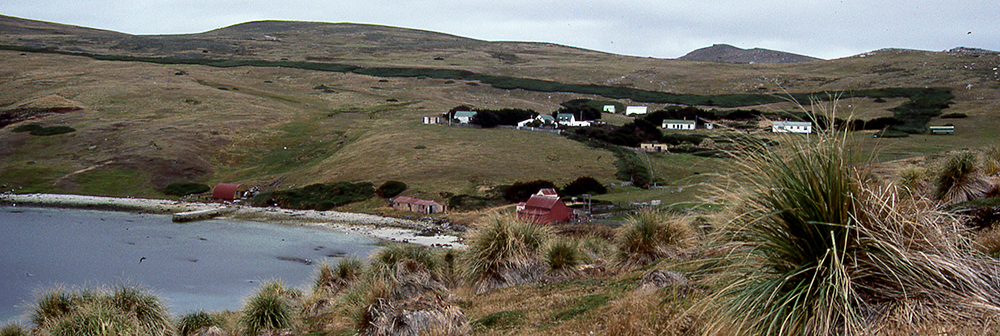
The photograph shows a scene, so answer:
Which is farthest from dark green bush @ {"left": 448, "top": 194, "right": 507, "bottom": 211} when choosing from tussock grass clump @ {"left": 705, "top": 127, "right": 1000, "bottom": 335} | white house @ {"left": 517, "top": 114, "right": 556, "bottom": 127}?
tussock grass clump @ {"left": 705, "top": 127, "right": 1000, "bottom": 335}

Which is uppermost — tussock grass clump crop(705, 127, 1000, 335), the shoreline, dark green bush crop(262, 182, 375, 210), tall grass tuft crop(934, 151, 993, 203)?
tussock grass clump crop(705, 127, 1000, 335)

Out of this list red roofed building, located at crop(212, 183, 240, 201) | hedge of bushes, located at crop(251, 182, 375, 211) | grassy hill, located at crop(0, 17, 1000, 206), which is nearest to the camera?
hedge of bushes, located at crop(251, 182, 375, 211)

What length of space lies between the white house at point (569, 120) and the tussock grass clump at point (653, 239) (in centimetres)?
7446

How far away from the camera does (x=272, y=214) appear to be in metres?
50.9

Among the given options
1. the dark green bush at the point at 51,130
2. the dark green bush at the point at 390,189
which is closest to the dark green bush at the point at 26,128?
the dark green bush at the point at 51,130

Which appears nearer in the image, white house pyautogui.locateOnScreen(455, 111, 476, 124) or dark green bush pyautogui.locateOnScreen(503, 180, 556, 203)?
dark green bush pyautogui.locateOnScreen(503, 180, 556, 203)

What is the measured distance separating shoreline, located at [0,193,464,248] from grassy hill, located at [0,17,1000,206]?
10.4 feet

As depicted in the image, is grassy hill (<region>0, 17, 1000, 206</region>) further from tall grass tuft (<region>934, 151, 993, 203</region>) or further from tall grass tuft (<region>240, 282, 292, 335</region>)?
tall grass tuft (<region>240, 282, 292, 335</region>)

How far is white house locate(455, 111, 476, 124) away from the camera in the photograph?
277 ft

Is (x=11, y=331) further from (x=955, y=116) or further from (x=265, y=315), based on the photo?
(x=955, y=116)

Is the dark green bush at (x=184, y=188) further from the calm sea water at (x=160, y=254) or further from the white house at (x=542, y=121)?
the white house at (x=542, y=121)

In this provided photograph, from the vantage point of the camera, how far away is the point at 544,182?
51.1 m

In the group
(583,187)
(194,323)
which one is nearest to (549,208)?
(583,187)

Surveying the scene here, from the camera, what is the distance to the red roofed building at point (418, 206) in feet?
162
